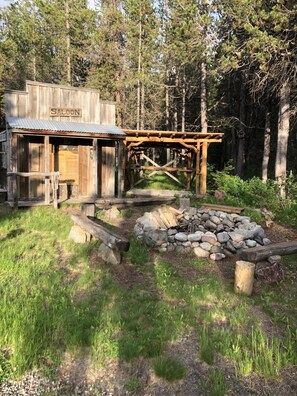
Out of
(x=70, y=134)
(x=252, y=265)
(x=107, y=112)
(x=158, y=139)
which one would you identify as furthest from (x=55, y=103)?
(x=252, y=265)

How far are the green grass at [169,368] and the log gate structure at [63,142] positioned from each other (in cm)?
902

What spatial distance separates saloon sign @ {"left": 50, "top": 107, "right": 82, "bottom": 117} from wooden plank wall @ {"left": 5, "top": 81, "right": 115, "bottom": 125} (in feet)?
0.39

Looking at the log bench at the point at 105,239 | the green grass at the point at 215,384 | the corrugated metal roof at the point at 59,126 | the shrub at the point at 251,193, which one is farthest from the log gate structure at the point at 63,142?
the green grass at the point at 215,384

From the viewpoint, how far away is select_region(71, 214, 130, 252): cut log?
638 centimetres

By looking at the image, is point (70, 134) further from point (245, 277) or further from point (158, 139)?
point (245, 277)

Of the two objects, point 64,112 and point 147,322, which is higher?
point 64,112

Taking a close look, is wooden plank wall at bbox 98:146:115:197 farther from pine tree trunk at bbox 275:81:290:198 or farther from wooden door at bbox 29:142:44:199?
pine tree trunk at bbox 275:81:290:198

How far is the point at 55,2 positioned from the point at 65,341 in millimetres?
30374

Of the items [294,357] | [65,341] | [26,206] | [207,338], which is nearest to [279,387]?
[294,357]

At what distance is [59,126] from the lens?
12930 mm

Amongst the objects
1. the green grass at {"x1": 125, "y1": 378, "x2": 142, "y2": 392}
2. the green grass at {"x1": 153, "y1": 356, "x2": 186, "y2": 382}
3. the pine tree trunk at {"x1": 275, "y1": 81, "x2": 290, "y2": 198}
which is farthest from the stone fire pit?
the pine tree trunk at {"x1": 275, "y1": 81, "x2": 290, "y2": 198}

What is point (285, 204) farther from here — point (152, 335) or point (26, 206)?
point (26, 206)

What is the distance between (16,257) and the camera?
6.86 m

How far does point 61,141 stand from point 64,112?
135 cm
